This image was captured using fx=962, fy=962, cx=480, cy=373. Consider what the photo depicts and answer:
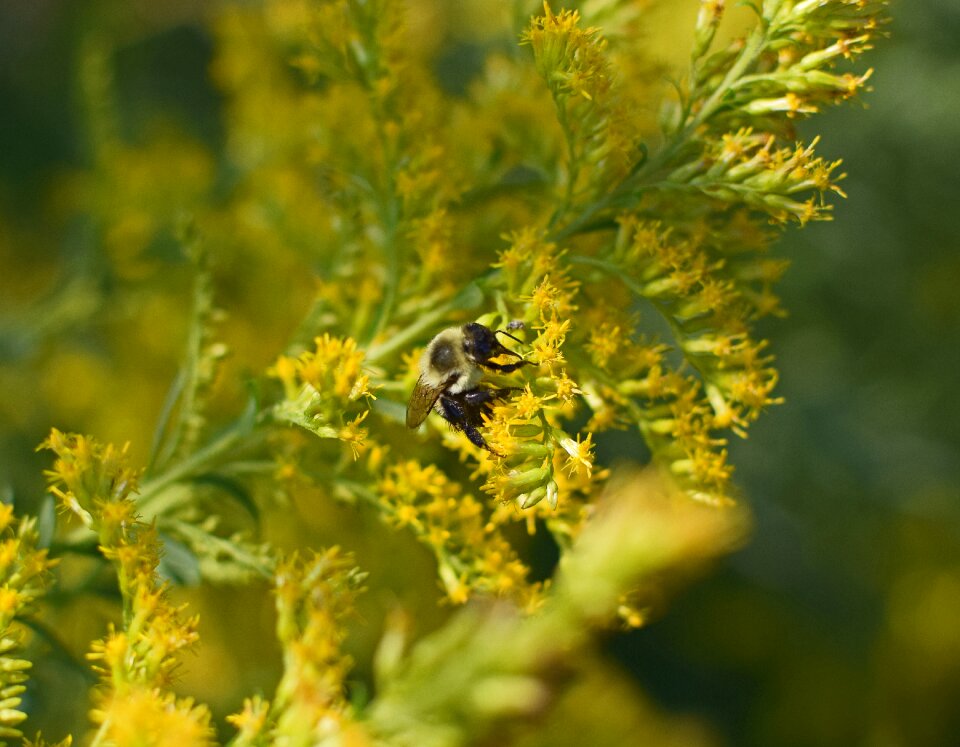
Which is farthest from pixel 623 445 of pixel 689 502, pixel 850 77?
pixel 850 77

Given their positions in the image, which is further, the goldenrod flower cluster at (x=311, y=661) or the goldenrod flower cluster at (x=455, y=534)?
the goldenrod flower cluster at (x=455, y=534)

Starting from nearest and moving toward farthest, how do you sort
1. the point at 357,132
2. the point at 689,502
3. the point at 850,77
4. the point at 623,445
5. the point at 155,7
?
the point at 850,77 → the point at 689,502 → the point at 357,132 → the point at 623,445 → the point at 155,7

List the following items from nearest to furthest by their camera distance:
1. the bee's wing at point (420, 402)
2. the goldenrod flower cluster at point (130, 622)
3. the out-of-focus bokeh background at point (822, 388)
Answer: the goldenrod flower cluster at point (130, 622)
the bee's wing at point (420, 402)
the out-of-focus bokeh background at point (822, 388)

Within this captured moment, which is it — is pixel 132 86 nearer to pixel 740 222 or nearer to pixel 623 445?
pixel 623 445

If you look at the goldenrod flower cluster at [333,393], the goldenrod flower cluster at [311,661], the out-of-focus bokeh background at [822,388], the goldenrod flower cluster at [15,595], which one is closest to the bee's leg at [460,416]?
the goldenrod flower cluster at [333,393]

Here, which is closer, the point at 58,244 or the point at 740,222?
the point at 740,222

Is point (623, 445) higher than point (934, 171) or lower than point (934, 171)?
lower

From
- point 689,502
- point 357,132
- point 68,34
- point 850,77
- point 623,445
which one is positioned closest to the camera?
point 850,77

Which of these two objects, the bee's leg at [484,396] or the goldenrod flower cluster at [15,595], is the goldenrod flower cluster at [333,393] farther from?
the goldenrod flower cluster at [15,595]
